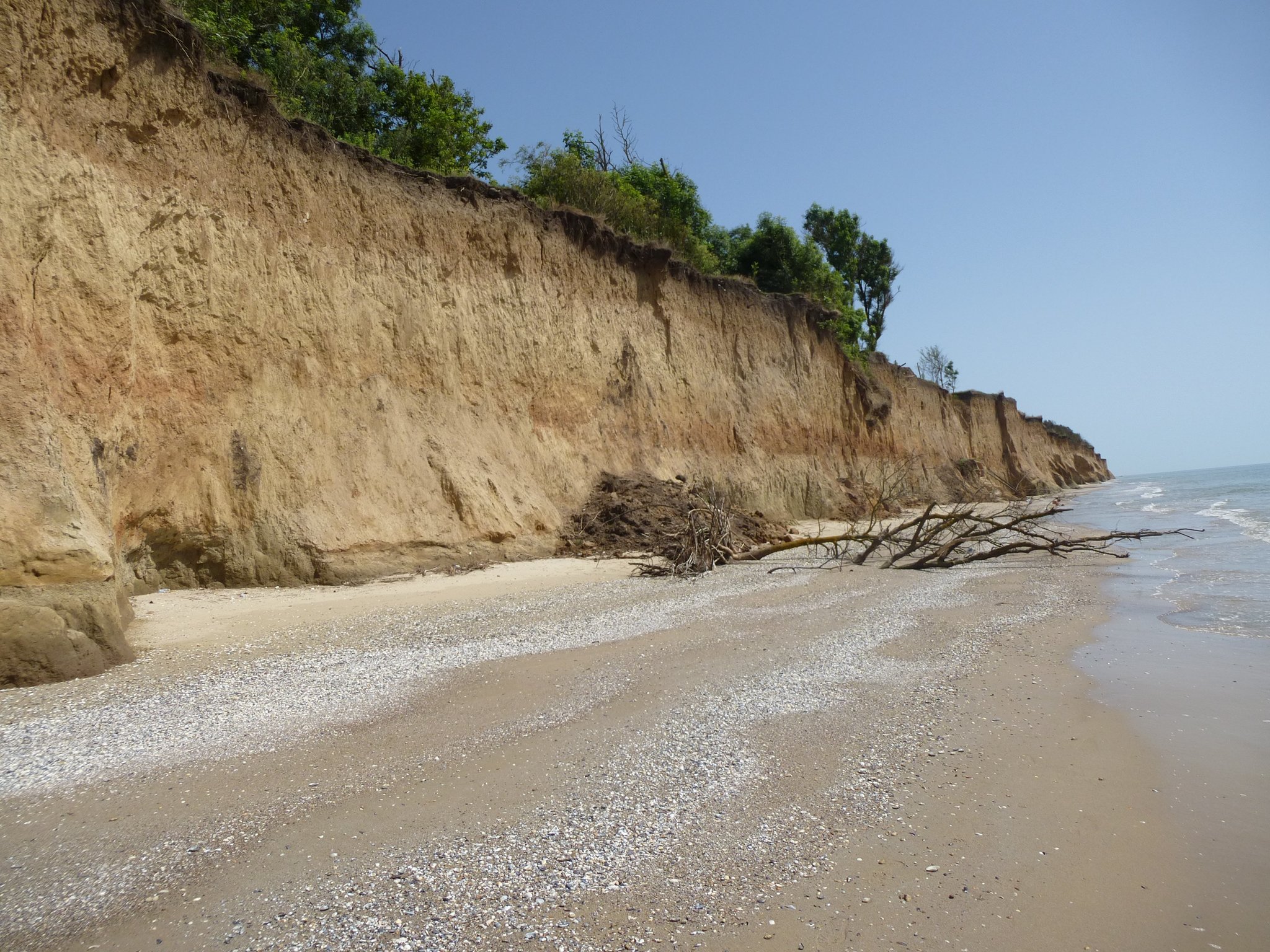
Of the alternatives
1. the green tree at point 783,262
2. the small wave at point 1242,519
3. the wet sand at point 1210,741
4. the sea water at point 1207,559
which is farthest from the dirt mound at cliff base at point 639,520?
the green tree at point 783,262

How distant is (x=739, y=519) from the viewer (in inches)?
541

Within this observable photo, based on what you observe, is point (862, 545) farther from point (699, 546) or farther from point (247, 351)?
point (247, 351)

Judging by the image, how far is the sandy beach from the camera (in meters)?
2.34

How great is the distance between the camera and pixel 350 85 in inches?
716

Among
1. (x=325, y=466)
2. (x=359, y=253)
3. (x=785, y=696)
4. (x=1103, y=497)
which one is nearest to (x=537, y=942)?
(x=785, y=696)

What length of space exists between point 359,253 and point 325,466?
3.79 meters

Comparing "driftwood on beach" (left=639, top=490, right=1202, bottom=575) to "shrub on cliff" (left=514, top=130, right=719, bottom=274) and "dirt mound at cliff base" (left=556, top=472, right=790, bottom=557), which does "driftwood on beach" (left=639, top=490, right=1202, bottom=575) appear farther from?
"shrub on cliff" (left=514, top=130, right=719, bottom=274)

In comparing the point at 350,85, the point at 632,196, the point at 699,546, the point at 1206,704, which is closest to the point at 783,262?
the point at 632,196

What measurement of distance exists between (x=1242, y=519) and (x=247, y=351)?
22.9 m

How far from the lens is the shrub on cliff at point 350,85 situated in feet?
52.9

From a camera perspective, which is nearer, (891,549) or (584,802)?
(584,802)

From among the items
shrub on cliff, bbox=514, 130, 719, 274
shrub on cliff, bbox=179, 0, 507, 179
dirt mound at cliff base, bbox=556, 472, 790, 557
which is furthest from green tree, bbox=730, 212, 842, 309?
dirt mound at cliff base, bbox=556, 472, 790, 557

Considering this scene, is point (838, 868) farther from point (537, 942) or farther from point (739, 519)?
point (739, 519)

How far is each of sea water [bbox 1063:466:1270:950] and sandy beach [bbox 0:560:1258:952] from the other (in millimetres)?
91
